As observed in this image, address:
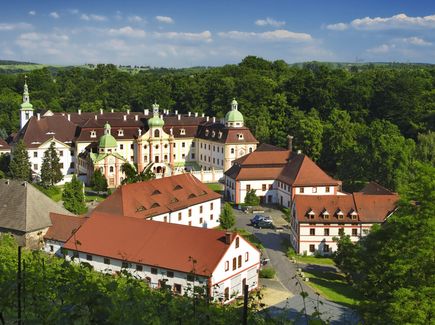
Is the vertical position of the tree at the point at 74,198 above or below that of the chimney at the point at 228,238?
below

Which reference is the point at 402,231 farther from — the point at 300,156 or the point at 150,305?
the point at 300,156

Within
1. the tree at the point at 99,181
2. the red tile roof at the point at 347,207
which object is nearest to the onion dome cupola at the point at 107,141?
the tree at the point at 99,181

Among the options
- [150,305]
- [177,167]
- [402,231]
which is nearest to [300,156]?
[177,167]

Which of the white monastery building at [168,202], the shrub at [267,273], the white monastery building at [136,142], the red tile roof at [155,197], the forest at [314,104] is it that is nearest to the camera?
the shrub at [267,273]

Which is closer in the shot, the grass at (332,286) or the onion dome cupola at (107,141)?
the grass at (332,286)

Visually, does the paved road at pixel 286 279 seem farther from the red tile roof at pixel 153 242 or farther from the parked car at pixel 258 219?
the red tile roof at pixel 153 242

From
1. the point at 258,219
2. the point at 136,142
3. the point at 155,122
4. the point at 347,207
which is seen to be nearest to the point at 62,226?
the point at 258,219

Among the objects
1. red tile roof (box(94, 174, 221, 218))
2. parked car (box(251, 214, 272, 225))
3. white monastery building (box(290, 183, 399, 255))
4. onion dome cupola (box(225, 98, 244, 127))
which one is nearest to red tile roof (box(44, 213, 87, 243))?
red tile roof (box(94, 174, 221, 218))
